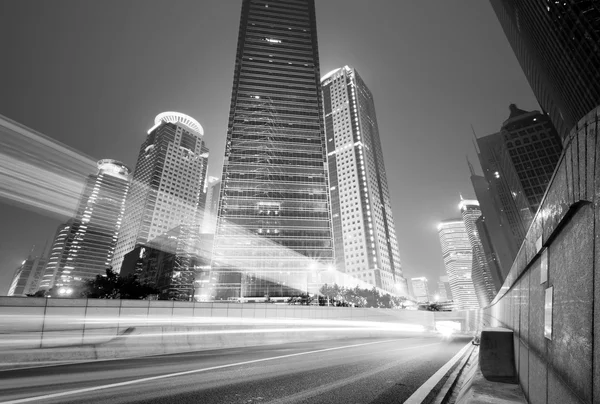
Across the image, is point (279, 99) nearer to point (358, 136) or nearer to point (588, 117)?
point (358, 136)

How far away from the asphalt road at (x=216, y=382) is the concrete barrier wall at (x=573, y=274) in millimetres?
3395

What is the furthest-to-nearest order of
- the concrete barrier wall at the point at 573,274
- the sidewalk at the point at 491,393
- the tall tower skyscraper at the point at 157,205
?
the tall tower skyscraper at the point at 157,205 → the sidewalk at the point at 491,393 → the concrete barrier wall at the point at 573,274

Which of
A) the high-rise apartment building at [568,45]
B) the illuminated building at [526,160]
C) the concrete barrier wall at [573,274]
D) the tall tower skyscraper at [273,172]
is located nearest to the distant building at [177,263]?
the tall tower skyscraper at [273,172]

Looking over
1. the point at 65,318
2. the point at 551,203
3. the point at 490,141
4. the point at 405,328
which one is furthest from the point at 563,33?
the point at 490,141

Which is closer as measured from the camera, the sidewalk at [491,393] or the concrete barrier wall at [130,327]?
the sidewalk at [491,393]

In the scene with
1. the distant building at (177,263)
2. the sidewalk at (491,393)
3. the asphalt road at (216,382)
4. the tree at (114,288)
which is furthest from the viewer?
the distant building at (177,263)

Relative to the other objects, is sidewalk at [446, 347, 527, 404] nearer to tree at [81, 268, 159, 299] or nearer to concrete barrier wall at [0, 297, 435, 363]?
concrete barrier wall at [0, 297, 435, 363]

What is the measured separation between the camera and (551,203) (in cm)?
271

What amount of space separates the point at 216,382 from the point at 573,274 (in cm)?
612

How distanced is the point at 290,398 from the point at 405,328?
30.9 m

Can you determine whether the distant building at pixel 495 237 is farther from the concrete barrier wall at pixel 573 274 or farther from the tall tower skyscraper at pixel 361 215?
the concrete barrier wall at pixel 573 274

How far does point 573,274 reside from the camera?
79.7 inches

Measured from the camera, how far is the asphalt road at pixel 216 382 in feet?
16.2

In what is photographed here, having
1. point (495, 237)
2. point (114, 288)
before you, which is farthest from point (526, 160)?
point (114, 288)
